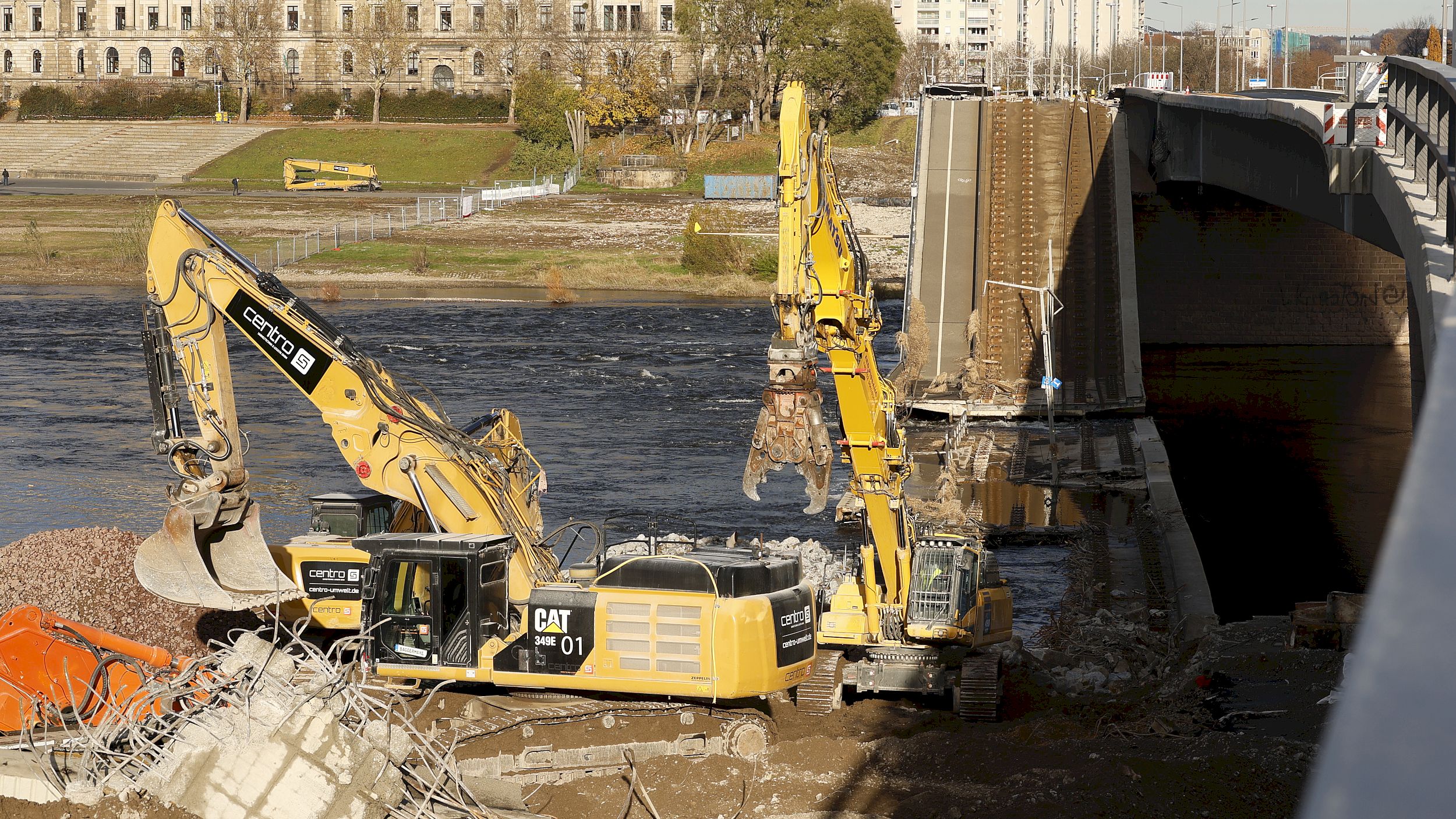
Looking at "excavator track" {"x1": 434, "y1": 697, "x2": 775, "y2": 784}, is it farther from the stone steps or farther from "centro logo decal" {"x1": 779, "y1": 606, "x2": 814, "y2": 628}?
the stone steps

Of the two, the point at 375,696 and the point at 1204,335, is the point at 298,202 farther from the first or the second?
the point at 375,696

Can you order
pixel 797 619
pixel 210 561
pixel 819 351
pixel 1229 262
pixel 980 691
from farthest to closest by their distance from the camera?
1. pixel 1229 262
2. pixel 980 691
3. pixel 819 351
4. pixel 210 561
5. pixel 797 619

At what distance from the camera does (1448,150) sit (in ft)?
60.6

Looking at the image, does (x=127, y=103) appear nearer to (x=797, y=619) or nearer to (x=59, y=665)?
(x=59, y=665)

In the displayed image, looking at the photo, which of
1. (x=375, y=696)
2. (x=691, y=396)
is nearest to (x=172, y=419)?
(x=375, y=696)

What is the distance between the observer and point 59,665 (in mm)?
16656

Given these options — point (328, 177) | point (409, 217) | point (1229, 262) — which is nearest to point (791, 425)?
point (1229, 262)

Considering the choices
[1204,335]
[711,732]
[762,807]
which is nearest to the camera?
[762,807]

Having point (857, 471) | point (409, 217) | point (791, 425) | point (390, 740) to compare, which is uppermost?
point (409, 217)

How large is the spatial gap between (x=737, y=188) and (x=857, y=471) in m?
79.6

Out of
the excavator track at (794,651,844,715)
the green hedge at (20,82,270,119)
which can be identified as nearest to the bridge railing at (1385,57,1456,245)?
the excavator track at (794,651,844,715)

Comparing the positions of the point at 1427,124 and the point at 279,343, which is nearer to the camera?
the point at 279,343

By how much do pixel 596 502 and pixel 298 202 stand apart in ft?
216

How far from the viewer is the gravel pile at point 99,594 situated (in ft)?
68.7
